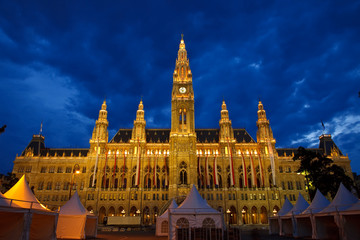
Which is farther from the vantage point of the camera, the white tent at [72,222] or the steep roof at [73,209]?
the steep roof at [73,209]

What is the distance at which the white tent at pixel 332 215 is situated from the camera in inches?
985

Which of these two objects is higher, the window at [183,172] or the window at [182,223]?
the window at [183,172]

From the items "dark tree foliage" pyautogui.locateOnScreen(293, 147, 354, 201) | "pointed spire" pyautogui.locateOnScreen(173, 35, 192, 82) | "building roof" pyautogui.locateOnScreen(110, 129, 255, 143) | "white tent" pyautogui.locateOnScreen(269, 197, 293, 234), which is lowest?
"white tent" pyautogui.locateOnScreen(269, 197, 293, 234)

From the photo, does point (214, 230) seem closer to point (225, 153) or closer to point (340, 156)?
point (225, 153)

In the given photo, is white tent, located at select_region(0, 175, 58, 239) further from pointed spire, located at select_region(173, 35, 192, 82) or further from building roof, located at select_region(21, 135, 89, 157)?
pointed spire, located at select_region(173, 35, 192, 82)

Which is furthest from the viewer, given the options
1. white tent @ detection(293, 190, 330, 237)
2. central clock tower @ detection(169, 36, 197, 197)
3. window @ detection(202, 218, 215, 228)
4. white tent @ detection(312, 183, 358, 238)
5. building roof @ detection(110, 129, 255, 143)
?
building roof @ detection(110, 129, 255, 143)

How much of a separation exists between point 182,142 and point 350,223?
197ft

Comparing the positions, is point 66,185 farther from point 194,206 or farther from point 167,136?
point 194,206

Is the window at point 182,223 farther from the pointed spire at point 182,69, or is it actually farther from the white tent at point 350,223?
the pointed spire at point 182,69

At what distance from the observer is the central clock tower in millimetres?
78312

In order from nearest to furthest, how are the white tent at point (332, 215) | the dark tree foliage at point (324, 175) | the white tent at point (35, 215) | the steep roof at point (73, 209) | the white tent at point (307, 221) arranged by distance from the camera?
the white tent at point (35, 215)
the white tent at point (332, 215)
the steep roof at point (73, 209)
the white tent at point (307, 221)
the dark tree foliage at point (324, 175)

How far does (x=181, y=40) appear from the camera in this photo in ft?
349

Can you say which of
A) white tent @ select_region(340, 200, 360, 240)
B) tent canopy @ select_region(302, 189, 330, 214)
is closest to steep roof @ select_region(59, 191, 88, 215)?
tent canopy @ select_region(302, 189, 330, 214)

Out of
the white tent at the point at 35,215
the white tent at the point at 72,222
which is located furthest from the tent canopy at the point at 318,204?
the white tent at the point at 35,215
